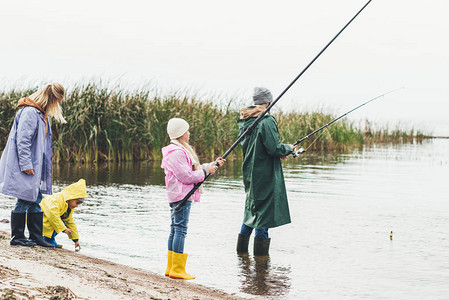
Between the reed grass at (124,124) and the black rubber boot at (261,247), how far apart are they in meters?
9.42

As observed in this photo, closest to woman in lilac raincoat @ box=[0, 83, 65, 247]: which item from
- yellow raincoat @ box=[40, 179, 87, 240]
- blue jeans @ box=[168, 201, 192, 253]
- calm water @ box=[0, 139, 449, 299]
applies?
yellow raincoat @ box=[40, 179, 87, 240]

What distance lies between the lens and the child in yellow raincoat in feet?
18.6

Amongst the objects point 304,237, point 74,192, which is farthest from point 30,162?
point 304,237

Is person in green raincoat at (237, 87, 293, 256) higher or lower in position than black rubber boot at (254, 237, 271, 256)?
higher

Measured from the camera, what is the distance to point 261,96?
18.6 feet

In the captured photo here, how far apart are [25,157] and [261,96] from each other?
2.28 metres

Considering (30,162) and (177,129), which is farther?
(30,162)

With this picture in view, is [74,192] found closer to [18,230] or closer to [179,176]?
[18,230]

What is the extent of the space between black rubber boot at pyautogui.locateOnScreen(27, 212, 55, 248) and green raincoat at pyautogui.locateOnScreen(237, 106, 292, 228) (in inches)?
79.0

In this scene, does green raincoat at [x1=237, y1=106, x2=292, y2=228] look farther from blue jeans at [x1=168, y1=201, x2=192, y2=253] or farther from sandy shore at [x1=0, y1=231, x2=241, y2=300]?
sandy shore at [x1=0, y1=231, x2=241, y2=300]

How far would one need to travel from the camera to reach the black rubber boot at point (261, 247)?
5.80 m

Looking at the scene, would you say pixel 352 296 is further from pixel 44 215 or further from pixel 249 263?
pixel 44 215

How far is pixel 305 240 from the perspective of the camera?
668cm

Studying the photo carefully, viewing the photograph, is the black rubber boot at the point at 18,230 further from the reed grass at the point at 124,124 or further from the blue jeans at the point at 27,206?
the reed grass at the point at 124,124
